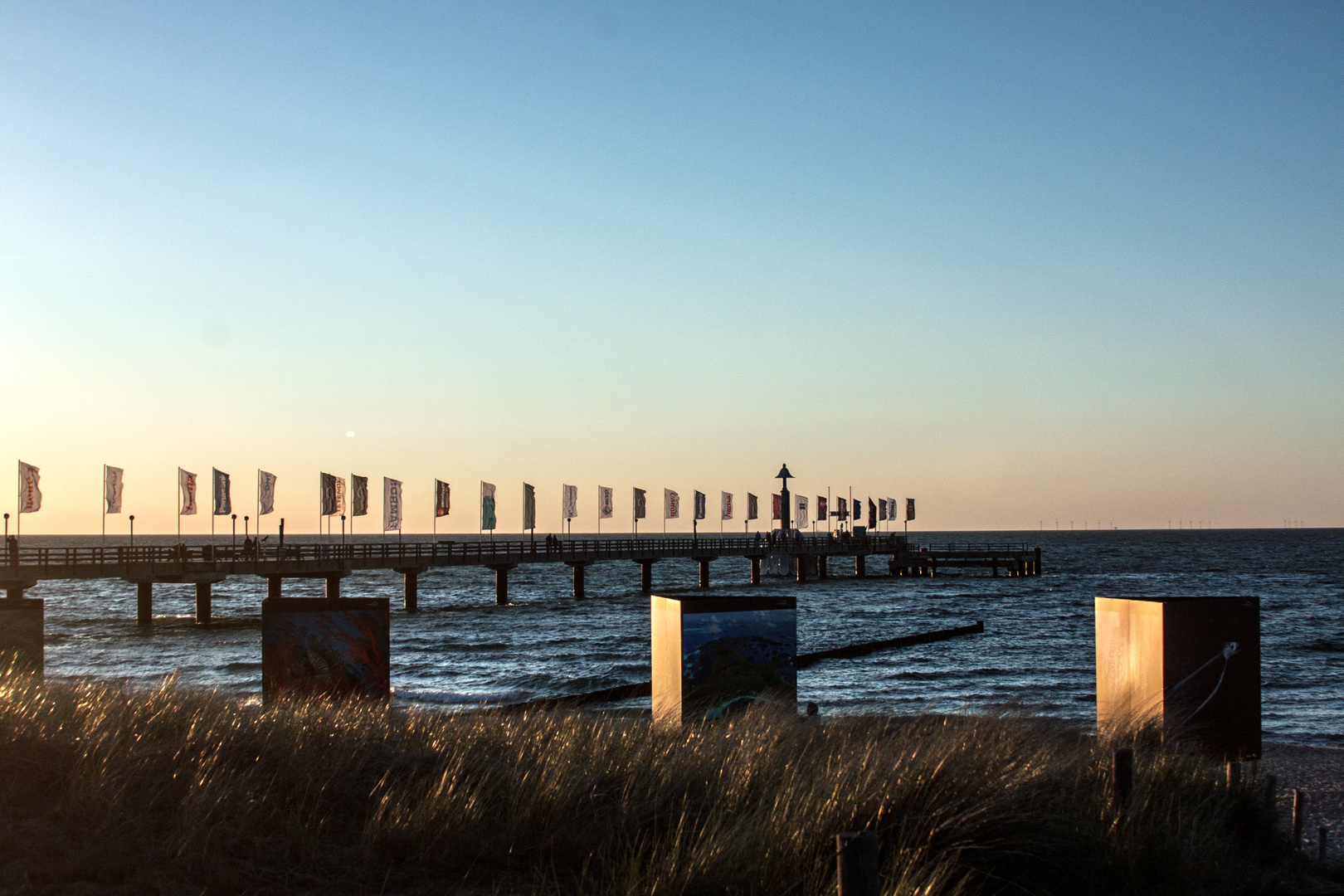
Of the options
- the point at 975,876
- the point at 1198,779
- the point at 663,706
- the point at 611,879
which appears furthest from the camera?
the point at 663,706

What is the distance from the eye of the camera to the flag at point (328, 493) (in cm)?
5825

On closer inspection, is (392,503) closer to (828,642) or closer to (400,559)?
(400,559)

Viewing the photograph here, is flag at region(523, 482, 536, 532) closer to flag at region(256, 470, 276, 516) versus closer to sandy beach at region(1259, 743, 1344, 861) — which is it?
flag at region(256, 470, 276, 516)

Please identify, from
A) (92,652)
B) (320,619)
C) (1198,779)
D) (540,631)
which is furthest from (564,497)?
(1198,779)

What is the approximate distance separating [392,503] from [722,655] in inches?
2030

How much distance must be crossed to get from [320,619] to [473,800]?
6.49m

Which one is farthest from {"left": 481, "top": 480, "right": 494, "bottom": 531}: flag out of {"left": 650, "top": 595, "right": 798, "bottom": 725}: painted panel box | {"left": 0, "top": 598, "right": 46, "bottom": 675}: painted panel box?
{"left": 650, "top": 595, "right": 798, "bottom": 725}: painted panel box

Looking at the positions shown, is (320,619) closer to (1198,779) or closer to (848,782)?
(848,782)

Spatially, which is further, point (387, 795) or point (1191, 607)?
point (1191, 607)

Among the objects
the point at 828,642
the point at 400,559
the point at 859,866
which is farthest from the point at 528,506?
the point at 859,866

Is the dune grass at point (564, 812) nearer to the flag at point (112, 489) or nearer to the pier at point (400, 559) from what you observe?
the pier at point (400, 559)

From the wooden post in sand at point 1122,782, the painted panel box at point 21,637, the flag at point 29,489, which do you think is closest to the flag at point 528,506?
the flag at point 29,489

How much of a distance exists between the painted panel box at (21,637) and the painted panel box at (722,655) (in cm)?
756

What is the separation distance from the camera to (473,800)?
7.16 metres
